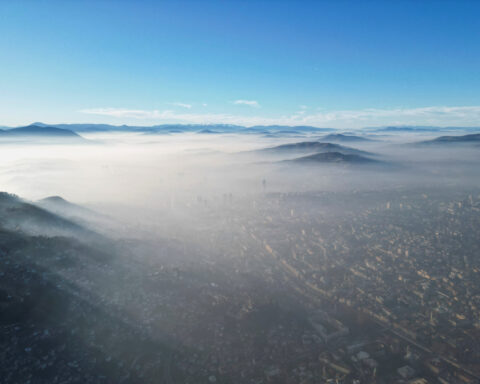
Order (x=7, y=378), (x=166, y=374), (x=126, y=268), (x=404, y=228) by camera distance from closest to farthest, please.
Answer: (x=7, y=378) → (x=166, y=374) → (x=126, y=268) → (x=404, y=228)

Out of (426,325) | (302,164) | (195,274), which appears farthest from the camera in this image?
(302,164)

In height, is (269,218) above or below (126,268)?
below

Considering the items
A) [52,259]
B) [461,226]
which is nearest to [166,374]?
[52,259]

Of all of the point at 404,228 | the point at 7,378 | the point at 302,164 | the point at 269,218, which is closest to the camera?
the point at 7,378

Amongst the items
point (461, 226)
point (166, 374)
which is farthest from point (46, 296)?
point (461, 226)

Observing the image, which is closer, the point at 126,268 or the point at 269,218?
the point at 126,268

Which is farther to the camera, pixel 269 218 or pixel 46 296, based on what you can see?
pixel 269 218

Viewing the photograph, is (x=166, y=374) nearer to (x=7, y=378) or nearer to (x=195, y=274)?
(x=7, y=378)

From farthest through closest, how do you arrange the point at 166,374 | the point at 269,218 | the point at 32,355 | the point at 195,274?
the point at 269,218 → the point at 195,274 → the point at 166,374 → the point at 32,355

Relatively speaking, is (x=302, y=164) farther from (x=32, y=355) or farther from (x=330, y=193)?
(x=32, y=355)
